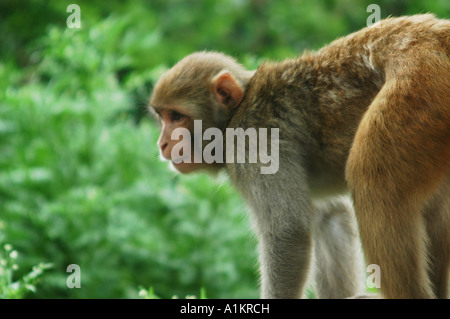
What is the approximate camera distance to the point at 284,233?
431 centimetres

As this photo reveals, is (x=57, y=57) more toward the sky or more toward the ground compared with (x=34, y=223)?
more toward the sky

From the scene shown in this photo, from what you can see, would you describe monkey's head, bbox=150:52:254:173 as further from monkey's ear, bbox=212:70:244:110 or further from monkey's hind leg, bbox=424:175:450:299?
monkey's hind leg, bbox=424:175:450:299

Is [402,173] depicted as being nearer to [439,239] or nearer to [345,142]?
[345,142]

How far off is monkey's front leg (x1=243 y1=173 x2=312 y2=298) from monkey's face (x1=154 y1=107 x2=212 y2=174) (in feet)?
2.37

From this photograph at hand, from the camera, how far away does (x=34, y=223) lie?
298 inches

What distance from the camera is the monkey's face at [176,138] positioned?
4.85 m

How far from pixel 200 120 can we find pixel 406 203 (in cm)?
178

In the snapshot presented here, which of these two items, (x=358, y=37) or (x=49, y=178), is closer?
A: (x=358, y=37)

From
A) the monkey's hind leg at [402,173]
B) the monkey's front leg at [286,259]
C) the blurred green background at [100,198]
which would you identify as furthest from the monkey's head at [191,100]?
the blurred green background at [100,198]

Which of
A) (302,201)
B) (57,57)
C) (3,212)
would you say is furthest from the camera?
(57,57)

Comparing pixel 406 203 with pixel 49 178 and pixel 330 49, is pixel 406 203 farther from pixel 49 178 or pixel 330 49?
pixel 49 178

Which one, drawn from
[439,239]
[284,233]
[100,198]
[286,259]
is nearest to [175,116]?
[284,233]
